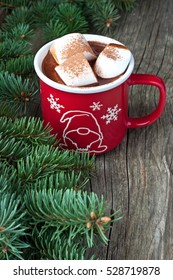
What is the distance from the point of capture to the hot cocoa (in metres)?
0.80

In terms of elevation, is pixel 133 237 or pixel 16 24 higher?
pixel 16 24

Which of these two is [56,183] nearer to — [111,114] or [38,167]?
[38,167]

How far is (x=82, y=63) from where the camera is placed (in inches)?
31.5

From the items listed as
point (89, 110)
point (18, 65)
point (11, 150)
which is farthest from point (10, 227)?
point (18, 65)

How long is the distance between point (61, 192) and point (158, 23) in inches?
25.0

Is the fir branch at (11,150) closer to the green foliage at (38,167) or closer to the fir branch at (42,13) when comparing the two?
the green foliage at (38,167)

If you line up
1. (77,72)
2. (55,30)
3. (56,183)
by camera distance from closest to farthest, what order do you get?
(56,183), (77,72), (55,30)

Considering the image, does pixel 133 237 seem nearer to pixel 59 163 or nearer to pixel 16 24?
pixel 59 163

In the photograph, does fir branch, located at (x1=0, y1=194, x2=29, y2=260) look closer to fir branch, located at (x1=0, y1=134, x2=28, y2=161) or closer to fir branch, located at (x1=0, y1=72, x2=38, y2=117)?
fir branch, located at (x1=0, y1=134, x2=28, y2=161)

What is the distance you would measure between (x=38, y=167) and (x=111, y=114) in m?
0.18

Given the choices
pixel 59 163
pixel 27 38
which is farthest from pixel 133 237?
pixel 27 38

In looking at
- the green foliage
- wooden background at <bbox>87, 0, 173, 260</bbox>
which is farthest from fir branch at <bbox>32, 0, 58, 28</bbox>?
wooden background at <bbox>87, 0, 173, 260</bbox>

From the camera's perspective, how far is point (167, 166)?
865mm

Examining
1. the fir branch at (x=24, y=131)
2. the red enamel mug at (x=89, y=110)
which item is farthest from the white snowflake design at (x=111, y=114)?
the fir branch at (x=24, y=131)
